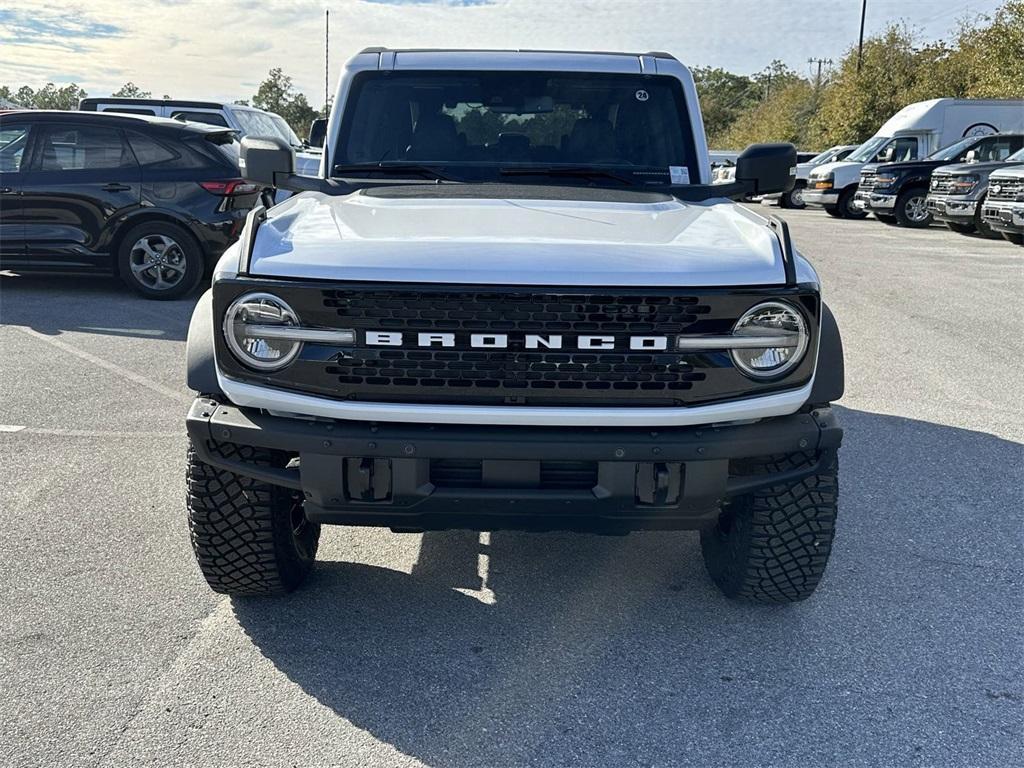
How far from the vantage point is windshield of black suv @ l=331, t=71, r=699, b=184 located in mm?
4359

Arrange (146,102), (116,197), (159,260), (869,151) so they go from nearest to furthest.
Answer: (116,197)
(159,260)
(146,102)
(869,151)

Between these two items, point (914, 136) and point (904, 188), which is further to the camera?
point (914, 136)

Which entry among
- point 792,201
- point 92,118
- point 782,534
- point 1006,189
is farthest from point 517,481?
point 792,201

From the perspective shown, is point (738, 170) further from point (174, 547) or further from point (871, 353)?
point (871, 353)

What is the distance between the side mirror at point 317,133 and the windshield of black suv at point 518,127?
59 cm

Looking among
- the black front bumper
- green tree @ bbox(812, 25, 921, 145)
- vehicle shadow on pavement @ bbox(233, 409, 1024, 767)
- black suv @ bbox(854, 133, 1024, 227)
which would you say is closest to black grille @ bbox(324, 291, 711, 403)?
the black front bumper

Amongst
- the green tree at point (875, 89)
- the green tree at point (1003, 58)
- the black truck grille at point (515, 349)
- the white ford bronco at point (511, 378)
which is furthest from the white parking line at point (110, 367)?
the green tree at point (875, 89)

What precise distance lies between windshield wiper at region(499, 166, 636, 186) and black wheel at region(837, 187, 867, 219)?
20.4 meters

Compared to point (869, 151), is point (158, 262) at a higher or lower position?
lower

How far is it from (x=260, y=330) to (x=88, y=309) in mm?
7012

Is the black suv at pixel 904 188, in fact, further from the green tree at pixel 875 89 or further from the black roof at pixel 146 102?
the green tree at pixel 875 89

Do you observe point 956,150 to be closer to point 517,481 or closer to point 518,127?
point 518,127

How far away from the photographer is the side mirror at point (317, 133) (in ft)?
16.6

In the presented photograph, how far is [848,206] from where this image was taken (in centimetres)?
2333
